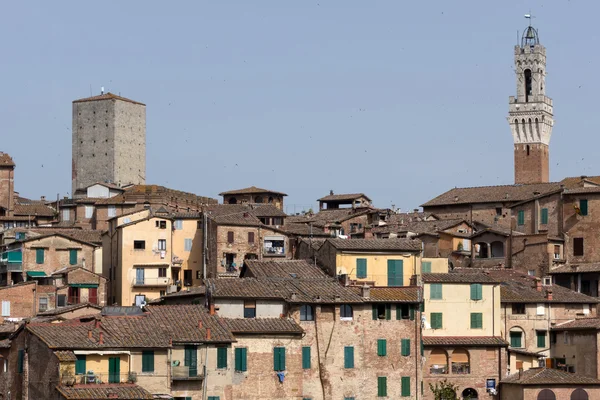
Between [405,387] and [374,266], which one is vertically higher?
[374,266]

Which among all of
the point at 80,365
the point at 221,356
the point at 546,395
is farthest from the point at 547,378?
the point at 80,365

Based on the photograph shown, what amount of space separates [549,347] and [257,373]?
68.2 ft

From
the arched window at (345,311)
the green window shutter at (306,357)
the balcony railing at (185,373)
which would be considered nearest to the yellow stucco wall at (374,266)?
the arched window at (345,311)

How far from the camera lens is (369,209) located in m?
116

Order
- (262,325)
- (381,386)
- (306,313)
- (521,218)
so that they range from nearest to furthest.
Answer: (262,325) < (306,313) < (381,386) < (521,218)

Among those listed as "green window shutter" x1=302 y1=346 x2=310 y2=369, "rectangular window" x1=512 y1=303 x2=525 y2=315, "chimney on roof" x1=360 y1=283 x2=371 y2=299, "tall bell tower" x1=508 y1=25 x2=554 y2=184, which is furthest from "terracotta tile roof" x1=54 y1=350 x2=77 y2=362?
"tall bell tower" x1=508 y1=25 x2=554 y2=184

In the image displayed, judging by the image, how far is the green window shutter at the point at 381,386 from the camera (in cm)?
6950

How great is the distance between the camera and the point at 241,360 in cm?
6531

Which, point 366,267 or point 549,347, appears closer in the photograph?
point 366,267

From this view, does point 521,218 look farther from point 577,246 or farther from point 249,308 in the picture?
point 249,308

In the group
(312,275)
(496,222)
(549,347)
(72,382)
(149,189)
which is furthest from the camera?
(149,189)

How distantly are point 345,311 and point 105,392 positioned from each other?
1417 cm

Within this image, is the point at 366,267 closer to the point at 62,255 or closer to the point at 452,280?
the point at 452,280

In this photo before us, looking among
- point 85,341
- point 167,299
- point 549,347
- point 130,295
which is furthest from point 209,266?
point 85,341
